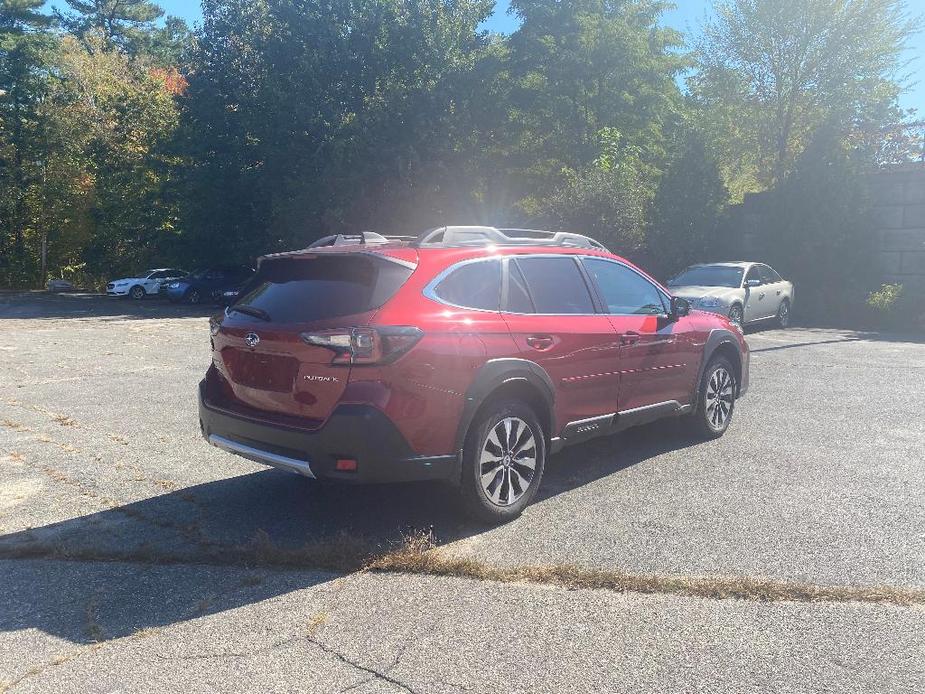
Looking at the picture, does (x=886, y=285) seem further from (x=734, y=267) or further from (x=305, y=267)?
(x=305, y=267)

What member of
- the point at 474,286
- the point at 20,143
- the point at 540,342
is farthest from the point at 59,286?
the point at 540,342

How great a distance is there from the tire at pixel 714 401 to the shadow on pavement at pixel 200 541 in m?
1.03

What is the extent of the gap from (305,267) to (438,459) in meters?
1.47

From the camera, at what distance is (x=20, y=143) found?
134 ft

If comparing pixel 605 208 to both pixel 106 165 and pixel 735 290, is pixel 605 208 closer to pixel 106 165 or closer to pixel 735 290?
pixel 735 290

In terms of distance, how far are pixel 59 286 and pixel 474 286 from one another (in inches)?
1663

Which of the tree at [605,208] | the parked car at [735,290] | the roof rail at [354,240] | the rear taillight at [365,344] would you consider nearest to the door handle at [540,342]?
the rear taillight at [365,344]

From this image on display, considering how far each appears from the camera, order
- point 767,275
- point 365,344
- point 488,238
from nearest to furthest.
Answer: point 365,344, point 488,238, point 767,275

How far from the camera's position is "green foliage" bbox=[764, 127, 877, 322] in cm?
2259

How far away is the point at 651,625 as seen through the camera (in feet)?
12.3

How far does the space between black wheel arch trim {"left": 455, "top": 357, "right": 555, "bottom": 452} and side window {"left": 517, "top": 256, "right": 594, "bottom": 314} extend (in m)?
0.51

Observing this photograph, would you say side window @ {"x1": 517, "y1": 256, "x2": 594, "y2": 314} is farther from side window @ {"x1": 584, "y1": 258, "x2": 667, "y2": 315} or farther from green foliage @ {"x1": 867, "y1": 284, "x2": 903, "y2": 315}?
green foliage @ {"x1": 867, "y1": 284, "x2": 903, "y2": 315}

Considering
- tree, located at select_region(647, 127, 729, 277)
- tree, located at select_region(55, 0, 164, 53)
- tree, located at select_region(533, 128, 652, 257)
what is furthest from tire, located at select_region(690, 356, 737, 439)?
tree, located at select_region(55, 0, 164, 53)

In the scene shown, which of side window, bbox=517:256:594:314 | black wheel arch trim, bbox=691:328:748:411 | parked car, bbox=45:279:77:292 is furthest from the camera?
parked car, bbox=45:279:77:292
